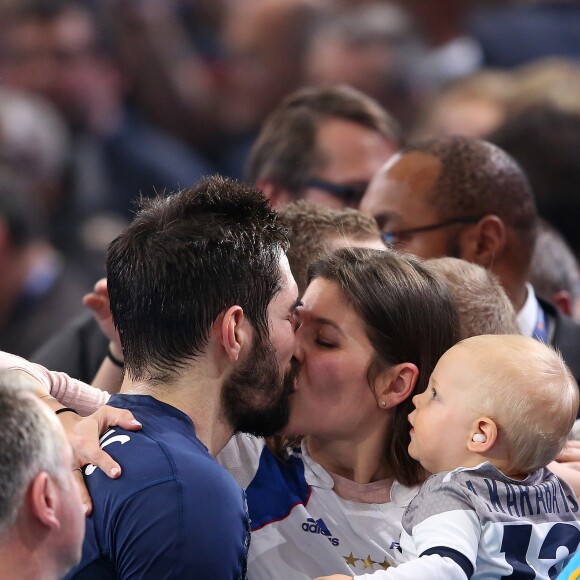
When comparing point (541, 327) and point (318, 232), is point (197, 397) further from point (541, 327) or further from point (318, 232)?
point (541, 327)

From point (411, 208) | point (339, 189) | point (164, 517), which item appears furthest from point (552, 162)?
point (164, 517)

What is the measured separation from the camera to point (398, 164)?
3533 mm

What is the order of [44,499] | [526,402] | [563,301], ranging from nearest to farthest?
[44,499] → [526,402] → [563,301]

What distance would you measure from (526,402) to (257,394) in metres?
0.56

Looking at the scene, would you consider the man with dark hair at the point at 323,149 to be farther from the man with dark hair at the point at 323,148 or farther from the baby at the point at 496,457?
the baby at the point at 496,457

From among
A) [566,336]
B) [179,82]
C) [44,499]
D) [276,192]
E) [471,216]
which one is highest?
[44,499]

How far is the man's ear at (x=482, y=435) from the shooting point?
2.22 meters

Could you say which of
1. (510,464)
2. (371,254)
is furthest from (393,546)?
(371,254)

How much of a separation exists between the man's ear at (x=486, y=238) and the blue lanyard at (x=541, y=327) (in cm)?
23

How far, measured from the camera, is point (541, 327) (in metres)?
3.38

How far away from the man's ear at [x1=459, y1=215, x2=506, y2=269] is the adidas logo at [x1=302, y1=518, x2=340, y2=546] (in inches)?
48.6

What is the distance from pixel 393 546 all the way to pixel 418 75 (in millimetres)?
5148

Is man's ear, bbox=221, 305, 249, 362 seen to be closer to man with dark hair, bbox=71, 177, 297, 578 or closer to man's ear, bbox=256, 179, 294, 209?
man with dark hair, bbox=71, 177, 297, 578

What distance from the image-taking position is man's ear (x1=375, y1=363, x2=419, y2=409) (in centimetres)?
247
